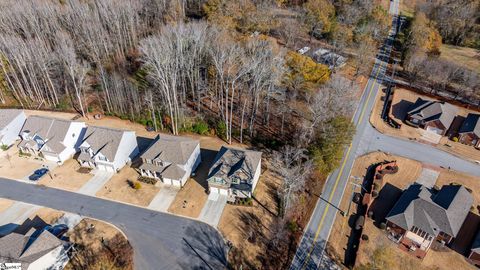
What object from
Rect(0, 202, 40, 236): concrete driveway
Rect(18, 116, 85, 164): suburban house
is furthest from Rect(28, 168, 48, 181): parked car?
Rect(0, 202, 40, 236): concrete driveway

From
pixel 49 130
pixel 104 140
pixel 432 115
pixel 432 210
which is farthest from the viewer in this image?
pixel 432 115

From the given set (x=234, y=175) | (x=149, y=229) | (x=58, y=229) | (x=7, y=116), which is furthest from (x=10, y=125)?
(x=234, y=175)

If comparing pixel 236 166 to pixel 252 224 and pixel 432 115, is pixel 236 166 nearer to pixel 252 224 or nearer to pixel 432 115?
pixel 252 224

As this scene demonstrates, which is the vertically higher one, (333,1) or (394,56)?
(333,1)

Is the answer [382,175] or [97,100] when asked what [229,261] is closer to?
[382,175]

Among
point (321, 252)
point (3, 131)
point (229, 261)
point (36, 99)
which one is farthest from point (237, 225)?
point (36, 99)
